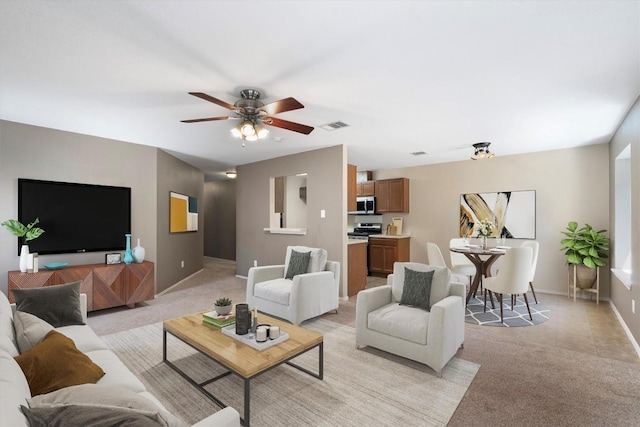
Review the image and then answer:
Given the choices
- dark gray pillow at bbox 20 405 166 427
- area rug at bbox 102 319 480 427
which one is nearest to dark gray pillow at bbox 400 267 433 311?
area rug at bbox 102 319 480 427

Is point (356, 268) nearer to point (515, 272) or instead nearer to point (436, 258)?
point (436, 258)

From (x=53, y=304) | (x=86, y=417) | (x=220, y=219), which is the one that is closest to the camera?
(x=86, y=417)

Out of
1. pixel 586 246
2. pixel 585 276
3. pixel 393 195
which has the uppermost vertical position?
pixel 393 195

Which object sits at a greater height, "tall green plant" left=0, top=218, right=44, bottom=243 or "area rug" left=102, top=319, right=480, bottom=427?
"tall green plant" left=0, top=218, right=44, bottom=243

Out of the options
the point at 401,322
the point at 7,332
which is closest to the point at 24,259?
the point at 7,332

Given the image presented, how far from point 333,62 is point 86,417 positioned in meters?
2.38

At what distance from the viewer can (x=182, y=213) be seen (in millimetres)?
6250

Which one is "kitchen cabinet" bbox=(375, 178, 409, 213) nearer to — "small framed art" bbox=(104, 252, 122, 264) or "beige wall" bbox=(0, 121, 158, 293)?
"beige wall" bbox=(0, 121, 158, 293)

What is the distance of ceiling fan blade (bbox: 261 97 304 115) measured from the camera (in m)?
2.42

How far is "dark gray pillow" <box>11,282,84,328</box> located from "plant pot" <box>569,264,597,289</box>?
641 cm

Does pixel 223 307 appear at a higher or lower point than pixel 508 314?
higher

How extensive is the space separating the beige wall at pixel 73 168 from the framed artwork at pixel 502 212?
582 centimetres

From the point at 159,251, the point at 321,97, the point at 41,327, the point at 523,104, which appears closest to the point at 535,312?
the point at 523,104

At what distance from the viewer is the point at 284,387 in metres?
2.34
